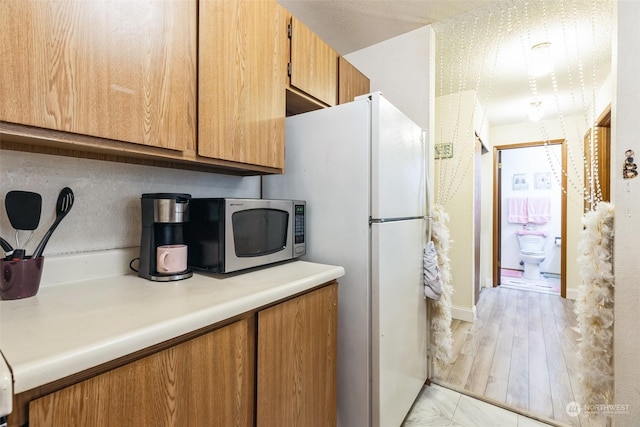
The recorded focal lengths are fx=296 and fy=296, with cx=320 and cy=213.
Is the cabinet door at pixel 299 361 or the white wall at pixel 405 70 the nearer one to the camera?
the cabinet door at pixel 299 361

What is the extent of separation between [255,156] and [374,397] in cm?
118

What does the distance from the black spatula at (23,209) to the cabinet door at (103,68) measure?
268mm

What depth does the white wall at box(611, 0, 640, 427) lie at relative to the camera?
1.32 m

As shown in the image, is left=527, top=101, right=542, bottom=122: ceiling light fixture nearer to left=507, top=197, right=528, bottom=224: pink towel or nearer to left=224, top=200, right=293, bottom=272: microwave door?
left=507, top=197, right=528, bottom=224: pink towel

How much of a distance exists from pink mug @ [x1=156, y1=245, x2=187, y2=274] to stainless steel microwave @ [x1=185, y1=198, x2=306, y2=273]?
9 centimetres

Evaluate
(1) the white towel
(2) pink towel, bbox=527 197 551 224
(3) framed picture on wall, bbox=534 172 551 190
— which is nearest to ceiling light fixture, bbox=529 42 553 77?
(1) the white towel

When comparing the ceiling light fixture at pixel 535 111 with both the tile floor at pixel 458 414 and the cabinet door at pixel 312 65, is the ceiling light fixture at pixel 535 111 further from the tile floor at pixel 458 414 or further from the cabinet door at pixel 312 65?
the tile floor at pixel 458 414

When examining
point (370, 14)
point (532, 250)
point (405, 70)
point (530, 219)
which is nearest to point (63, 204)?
point (370, 14)

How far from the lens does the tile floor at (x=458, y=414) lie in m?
1.64

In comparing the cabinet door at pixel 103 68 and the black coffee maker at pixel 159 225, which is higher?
the cabinet door at pixel 103 68

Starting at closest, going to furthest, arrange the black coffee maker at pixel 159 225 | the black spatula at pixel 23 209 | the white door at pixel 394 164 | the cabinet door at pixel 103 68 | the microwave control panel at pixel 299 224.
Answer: the cabinet door at pixel 103 68, the black spatula at pixel 23 209, the black coffee maker at pixel 159 225, the white door at pixel 394 164, the microwave control panel at pixel 299 224

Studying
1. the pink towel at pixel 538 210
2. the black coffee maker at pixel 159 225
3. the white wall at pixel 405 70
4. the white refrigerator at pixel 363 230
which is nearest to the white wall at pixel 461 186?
the white wall at pixel 405 70

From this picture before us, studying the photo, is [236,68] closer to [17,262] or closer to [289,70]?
[289,70]

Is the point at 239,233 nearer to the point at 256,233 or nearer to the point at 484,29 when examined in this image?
the point at 256,233
